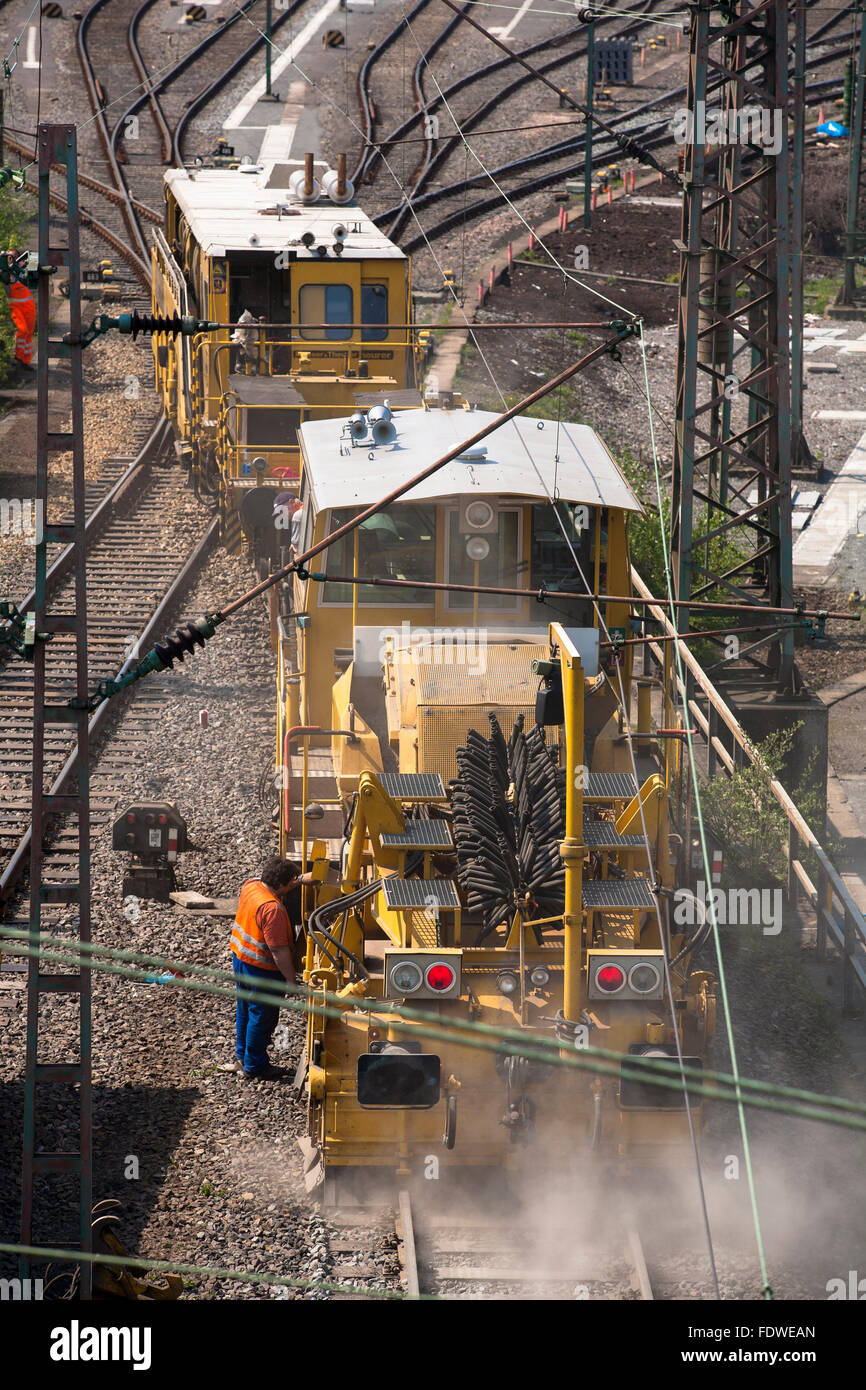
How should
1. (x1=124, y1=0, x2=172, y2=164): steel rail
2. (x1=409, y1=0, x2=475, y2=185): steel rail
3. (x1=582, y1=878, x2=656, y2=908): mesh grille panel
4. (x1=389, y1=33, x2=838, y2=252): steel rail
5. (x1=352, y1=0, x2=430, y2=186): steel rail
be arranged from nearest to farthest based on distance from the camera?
(x1=582, y1=878, x2=656, y2=908): mesh grille panel, (x1=389, y1=33, x2=838, y2=252): steel rail, (x1=409, y1=0, x2=475, y2=185): steel rail, (x1=352, y1=0, x2=430, y2=186): steel rail, (x1=124, y1=0, x2=172, y2=164): steel rail

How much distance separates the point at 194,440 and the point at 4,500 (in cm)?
262

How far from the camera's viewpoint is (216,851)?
40.1 feet

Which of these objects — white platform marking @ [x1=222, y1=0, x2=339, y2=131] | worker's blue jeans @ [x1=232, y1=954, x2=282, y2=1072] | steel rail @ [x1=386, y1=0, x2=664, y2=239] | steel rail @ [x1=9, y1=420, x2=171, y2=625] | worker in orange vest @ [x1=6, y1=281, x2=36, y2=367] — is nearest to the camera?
worker's blue jeans @ [x1=232, y1=954, x2=282, y2=1072]

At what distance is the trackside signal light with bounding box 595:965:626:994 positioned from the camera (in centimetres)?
782

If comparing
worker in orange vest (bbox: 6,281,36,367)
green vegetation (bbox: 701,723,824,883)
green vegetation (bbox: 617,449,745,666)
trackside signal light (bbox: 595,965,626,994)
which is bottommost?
trackside signal light (bbox: 595,965,626,994)

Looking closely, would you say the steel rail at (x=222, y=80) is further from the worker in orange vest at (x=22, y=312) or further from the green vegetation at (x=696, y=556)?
the green vegetation at (x=696, y=556)

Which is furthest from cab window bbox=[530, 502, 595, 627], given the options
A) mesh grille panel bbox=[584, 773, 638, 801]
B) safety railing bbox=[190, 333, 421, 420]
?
safety railing bbox=[190, 333, 421, 420]

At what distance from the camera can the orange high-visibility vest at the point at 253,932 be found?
29.9ft

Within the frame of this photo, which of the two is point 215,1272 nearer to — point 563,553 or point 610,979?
point 610,979

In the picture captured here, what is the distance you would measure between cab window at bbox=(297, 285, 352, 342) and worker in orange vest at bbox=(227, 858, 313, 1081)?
37.1 ft

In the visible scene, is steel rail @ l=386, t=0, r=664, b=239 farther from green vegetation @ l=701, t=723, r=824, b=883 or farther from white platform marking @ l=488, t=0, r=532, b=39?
green vegetation @ l=701, t=723, r=824, b=883

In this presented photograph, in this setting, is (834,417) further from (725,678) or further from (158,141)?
(158,141)

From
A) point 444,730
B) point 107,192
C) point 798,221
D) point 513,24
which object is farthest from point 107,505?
point 513,24

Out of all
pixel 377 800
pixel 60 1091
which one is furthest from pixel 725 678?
pixel 60 1091
